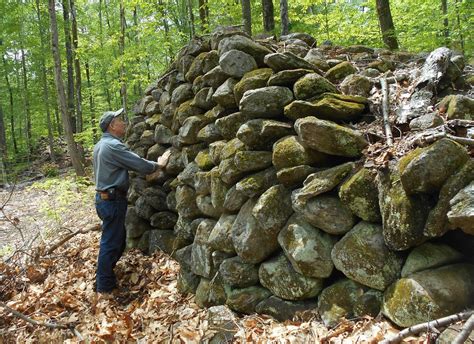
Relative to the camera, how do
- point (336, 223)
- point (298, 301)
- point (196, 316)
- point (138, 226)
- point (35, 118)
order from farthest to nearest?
1. point (35, 118)
2. point (138, 226)
3. point (196, 316)
4. point (298, 301)
5. point (336, 223)

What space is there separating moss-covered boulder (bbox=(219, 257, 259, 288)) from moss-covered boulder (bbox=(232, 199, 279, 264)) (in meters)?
0.11

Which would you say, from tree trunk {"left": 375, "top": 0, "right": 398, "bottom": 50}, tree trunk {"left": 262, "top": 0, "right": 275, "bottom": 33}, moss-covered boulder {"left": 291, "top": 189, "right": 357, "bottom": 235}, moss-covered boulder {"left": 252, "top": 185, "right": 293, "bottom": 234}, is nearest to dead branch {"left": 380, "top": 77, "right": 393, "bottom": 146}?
moss-covered boulder {"left": 291, "top": 189, "right": 357, "bottom": 235}

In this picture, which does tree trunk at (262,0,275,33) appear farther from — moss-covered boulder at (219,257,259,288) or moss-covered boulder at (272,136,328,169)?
moss-covered boulder at (219,257,259,288)

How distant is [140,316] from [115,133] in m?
2.58

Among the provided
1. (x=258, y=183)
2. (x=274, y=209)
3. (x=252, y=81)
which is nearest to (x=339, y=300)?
(x=274, y=209)

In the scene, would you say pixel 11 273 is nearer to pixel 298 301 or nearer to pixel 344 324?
pixel 298 301

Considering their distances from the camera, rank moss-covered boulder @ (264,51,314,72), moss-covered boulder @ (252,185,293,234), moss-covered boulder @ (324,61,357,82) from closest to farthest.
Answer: moss-covered boulder @ (252,185,293,234) < moss-covered boulder @ (264,51,314,72) < moss-covered boulder @ (324,61,357,82)

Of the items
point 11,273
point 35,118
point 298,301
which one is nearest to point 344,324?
point 298,301

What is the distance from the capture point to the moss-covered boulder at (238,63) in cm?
454

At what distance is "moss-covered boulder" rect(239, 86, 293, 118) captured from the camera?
12.6 ft

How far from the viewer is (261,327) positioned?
3.38 meters

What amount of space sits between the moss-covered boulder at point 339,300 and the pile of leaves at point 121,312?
0.09m

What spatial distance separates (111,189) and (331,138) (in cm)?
331

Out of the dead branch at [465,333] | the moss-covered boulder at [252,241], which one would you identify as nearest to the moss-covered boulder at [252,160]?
the moss-covered boulder at [252,241]
